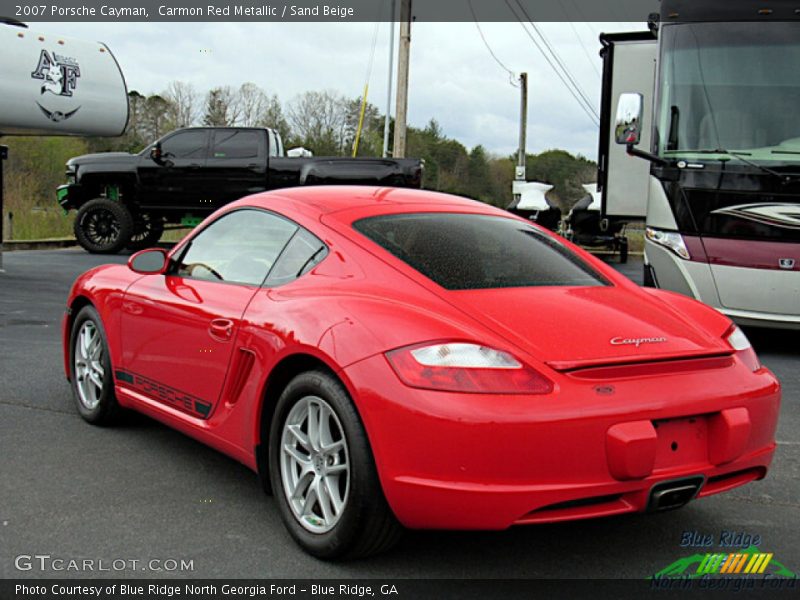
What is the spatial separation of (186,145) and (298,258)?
1467 centimetres

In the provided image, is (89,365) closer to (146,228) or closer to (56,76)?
(56,76)

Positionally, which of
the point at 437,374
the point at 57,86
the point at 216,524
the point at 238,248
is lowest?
the point at 216,524

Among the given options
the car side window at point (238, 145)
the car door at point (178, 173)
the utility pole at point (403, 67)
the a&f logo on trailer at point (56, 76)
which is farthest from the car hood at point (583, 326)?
the utility pole at point (403, 67)

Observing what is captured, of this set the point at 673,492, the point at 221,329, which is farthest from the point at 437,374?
the point at 221,329

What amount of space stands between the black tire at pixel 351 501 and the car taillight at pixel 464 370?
269mm

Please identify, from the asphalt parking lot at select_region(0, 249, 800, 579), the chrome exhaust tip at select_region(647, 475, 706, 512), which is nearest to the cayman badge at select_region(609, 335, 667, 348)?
the chrome exhaust tip at select_region(647, 475, 706, 512)

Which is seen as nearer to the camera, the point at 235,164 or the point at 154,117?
the point at 235,164

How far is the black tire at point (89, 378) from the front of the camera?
4.96 m

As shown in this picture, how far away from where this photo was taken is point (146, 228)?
19.0m

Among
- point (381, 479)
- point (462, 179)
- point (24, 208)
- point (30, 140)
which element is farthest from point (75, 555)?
point (462, 179)

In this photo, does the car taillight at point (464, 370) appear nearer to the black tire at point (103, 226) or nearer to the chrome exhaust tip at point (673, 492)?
the chrome exhaust tip at point (673, 492)

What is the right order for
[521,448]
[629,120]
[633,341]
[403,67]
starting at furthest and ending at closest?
[403,67] → [629,120] → [633,341] → [521,448]

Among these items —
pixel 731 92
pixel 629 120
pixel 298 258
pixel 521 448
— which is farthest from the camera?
pixel 731 92

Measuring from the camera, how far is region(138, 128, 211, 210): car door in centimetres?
1767
